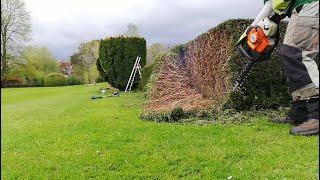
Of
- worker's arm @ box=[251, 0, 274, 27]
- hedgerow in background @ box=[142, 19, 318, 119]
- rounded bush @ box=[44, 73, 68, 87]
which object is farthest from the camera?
rounded bush @ box=[44, 73, 68, 87]

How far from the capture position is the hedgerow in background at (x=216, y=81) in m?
7.58

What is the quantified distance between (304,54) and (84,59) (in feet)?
205

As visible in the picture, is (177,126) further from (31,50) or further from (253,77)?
(31,50)

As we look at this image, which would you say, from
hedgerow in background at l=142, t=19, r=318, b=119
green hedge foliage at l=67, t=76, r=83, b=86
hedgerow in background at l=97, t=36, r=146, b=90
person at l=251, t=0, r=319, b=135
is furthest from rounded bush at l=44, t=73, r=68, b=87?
person at l=251, t=0, r=319, b=135

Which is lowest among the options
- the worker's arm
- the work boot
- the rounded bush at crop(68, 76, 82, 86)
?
the rounded bush at crop(68, 76, 82, 86)

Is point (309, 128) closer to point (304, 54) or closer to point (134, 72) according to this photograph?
point (304, 54)

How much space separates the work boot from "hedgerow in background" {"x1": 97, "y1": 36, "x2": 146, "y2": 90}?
20512 millimetres

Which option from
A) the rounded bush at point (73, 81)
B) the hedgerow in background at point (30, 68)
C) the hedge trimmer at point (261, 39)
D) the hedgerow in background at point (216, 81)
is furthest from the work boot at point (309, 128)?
Answer: the rounded bush at point (73, 81)

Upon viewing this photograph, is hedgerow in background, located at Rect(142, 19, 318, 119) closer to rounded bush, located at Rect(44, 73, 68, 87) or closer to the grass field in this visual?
the grass field

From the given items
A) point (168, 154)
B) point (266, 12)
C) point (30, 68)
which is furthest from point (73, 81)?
point (266, 12)

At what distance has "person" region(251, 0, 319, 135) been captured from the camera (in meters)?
3.98

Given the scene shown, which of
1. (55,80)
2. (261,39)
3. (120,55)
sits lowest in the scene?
(55,80)

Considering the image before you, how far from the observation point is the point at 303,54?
4.06 m

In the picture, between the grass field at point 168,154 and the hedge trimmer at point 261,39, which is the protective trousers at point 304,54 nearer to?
the hedge trimmer at point 261,39
